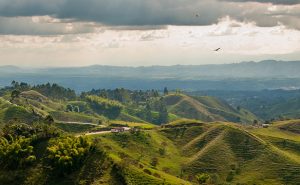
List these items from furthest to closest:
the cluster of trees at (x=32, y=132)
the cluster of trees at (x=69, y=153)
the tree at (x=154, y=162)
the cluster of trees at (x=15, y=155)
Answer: the tree at (x=154, y=162)
the cluster of trees at (x=32, y=132)
the cluster of trees at (x=15, y=155)
the cluster of trees at (x=69, y=153)

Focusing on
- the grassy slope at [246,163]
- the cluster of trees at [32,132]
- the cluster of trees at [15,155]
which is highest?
the cluster of trees at [32,132]

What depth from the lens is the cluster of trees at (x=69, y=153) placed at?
12232 centimetres

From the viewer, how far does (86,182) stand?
118 m

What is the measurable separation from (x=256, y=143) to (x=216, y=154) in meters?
22.1

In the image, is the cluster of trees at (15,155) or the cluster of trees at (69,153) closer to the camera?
the cluster of trees at (69,153)

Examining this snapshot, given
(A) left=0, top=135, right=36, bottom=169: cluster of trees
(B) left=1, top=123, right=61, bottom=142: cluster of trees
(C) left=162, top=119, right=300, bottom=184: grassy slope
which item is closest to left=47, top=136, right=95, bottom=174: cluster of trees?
(A) left=0, top=135, right=36, bottom=169: cluster of trees

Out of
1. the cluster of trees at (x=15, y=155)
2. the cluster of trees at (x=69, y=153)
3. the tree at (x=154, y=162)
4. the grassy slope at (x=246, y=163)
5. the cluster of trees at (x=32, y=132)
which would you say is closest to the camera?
the cluster of trees at (x=69, y=153)

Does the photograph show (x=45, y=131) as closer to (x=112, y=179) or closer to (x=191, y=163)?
(x=112, y=179)

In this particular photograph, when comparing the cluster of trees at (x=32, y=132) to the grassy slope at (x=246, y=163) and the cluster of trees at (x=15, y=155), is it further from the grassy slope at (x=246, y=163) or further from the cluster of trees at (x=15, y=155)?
the grassy slope at (x=246, y=163)

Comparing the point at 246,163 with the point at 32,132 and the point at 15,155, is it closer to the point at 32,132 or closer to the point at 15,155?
the point at 32,132

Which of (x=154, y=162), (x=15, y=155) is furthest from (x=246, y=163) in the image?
(x=15, y=155)

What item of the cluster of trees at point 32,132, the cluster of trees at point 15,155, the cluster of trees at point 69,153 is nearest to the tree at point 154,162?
the cluster of trees at point 32,132

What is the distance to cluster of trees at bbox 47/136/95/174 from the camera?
122 m

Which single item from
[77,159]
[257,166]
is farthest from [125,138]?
[77,159]
